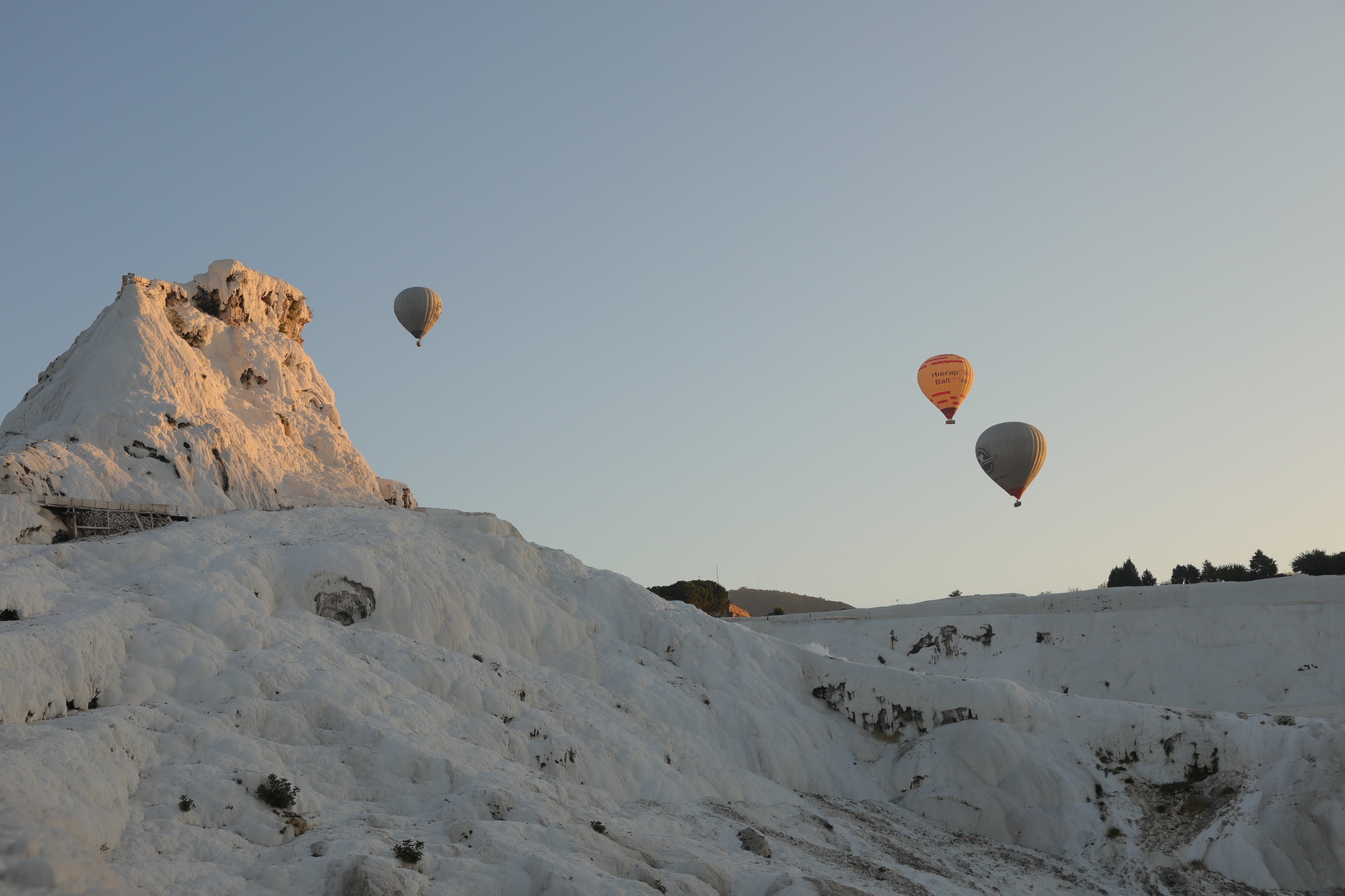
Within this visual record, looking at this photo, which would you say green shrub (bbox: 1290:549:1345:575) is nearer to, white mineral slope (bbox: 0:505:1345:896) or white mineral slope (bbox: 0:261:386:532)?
white mineral slope (bbox: 0:505:1345:896)

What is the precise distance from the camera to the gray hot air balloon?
59.5 m

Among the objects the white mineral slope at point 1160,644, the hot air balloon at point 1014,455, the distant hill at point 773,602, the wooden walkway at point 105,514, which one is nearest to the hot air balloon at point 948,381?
the hot air balloon at point 1014,455

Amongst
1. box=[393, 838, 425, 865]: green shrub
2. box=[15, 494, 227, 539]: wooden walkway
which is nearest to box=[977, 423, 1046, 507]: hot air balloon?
box=[15, 494, 227, 539]: wooden walkway

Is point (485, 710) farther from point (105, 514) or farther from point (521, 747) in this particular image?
point (105, 514)

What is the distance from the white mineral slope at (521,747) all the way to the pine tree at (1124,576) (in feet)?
165

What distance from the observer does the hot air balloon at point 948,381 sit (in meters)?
62.8

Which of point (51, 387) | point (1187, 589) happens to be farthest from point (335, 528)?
point (1187, 589)

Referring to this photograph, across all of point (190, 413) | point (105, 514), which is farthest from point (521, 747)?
point (190, 413)

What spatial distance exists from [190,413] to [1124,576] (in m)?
76.4

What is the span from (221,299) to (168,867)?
40943 mm

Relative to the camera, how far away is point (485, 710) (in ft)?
112

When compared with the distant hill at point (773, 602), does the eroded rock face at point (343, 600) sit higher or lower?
lower

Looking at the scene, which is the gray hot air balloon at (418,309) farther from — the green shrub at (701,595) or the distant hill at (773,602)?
the distant hill at (773,602)

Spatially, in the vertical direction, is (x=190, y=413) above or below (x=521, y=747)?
above
